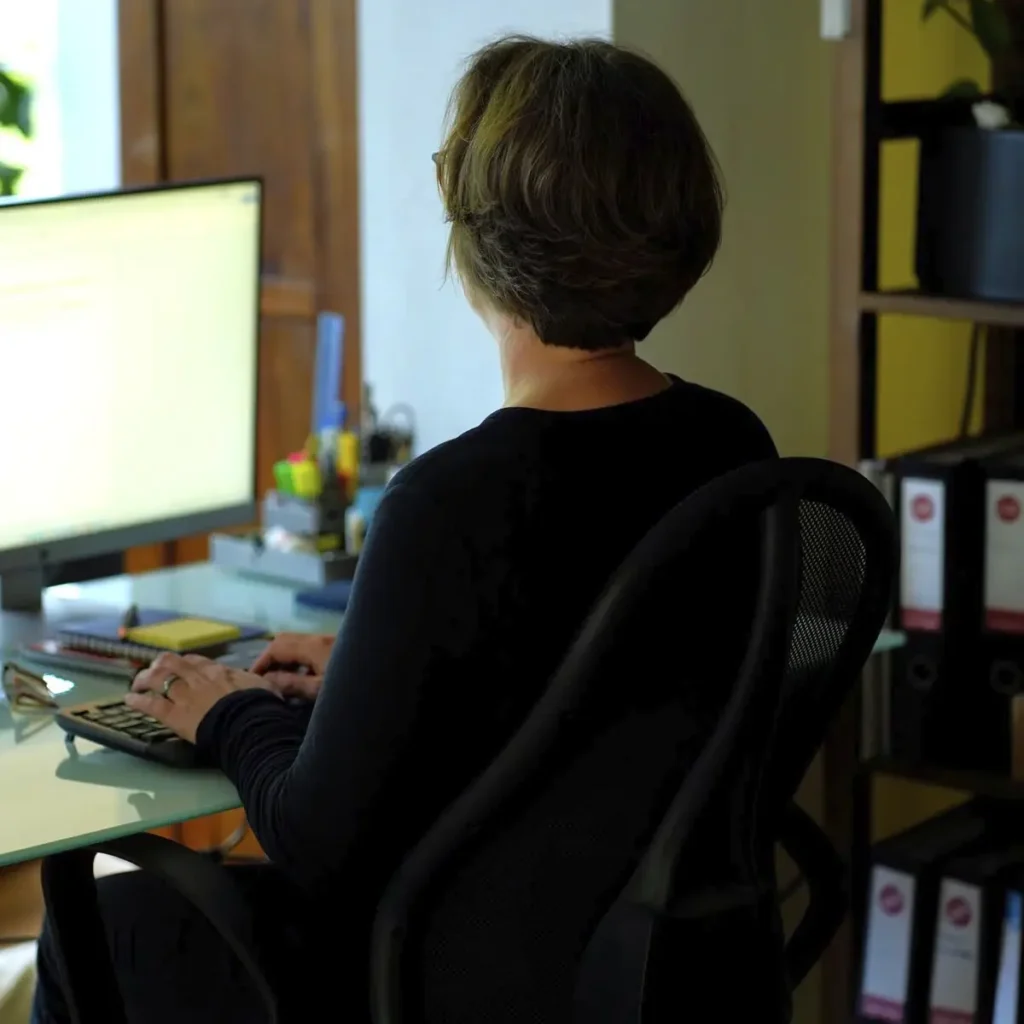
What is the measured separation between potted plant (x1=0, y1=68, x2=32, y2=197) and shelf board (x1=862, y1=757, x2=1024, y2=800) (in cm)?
140

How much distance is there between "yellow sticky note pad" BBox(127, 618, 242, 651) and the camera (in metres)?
1.92

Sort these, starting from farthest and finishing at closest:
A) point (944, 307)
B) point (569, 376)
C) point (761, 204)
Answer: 1. point (761, 204)
2. point (944, 307)
3. point (569, 376)

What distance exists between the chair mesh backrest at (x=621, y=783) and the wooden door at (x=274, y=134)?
168cm

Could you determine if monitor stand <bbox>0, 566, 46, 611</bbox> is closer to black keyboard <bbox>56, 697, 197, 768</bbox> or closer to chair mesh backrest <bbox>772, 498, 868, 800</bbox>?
black keyboard <bbox>56, 697, 197, 768</bbox>

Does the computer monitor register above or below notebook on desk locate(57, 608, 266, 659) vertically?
above

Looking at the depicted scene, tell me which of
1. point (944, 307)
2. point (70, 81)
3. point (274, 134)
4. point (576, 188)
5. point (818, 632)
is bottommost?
point (818, 632)

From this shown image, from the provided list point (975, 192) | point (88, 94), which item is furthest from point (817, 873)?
point (88, 94)

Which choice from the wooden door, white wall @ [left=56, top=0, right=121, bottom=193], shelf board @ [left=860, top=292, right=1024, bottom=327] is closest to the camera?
shelf board @ [left=860, top=292, right=1024, bottom=327]

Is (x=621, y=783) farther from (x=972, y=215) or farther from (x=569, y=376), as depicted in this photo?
(x=972, y=215)

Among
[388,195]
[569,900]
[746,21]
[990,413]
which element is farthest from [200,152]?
[569,900]

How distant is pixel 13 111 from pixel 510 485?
1.57 meters

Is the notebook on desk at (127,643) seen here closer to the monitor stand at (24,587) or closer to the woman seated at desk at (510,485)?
the monitor stand at (24,587)

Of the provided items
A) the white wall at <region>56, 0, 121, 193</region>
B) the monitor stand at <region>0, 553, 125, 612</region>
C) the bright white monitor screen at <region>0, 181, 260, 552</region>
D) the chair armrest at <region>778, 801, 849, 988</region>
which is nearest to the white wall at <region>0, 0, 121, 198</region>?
the white wall at <region>56, 0, 121, 193</region>

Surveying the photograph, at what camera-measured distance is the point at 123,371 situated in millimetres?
2066
